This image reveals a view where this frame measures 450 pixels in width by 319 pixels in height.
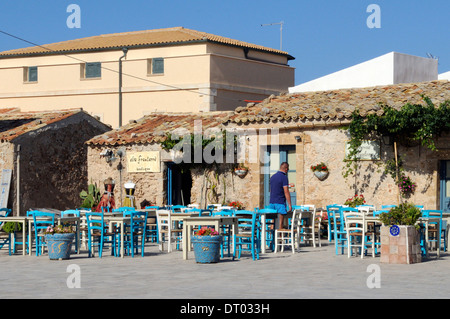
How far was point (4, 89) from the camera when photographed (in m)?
49.1

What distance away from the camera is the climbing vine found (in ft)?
59.9

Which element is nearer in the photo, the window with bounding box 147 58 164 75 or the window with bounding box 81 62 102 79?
the window with bounding box 147 58 164 75

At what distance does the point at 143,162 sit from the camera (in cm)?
2328

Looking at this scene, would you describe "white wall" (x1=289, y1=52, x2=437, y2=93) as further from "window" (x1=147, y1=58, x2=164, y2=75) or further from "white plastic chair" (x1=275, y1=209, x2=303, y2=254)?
"white plastic chair" (x1=275, y1=209, x2=303, y2=254)

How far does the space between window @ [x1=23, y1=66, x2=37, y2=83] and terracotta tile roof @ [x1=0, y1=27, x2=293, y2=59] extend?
93 cm

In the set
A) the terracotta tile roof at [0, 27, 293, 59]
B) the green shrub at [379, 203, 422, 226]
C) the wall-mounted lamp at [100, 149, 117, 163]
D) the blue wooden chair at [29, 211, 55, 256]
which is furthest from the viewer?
the terracotta tile roof at [0, 27, 293, 59]

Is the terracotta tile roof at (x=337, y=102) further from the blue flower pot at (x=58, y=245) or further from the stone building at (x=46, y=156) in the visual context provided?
the blue flower pot at (x=58, y=245)

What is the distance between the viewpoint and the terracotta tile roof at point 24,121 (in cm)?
2411

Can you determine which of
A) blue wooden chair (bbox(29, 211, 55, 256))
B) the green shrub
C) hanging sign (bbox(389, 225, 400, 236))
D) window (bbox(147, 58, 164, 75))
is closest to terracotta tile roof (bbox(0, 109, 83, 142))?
blue wooden chair (bbox(29, 211, 55, 256))

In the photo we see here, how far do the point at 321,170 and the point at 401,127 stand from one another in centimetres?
245

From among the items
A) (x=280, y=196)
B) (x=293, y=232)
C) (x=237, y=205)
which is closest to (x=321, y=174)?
(x=237, y=205)

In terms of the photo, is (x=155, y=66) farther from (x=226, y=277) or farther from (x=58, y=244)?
(x=226, y=277)

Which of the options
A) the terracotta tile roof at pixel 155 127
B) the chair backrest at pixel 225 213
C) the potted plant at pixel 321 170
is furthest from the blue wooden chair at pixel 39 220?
the terracotta tile roof at pixel 155 127

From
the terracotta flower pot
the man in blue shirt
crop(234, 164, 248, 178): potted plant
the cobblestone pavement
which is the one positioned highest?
crop(234, 164, 248, 178): potted plant
